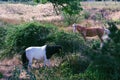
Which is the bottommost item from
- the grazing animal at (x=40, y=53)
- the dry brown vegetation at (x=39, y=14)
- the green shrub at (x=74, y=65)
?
the dry brown vegetation at (x=39, y=14)

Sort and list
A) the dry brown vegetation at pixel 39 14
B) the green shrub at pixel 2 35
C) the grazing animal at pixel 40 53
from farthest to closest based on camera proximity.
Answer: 1. the dry brown vegetation at pixel 39 14
2. the green shrub at pixel 2 35
3. the grazing animal at pixel 40 53

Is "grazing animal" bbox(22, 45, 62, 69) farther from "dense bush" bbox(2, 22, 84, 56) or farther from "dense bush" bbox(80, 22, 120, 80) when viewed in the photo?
"dense bush" bbox(80, 22, 120, 80)

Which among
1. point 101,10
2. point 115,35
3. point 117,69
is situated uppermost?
point 115,35

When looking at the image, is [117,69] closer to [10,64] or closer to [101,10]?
[10,64]

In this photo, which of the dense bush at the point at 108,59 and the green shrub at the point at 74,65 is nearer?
the dense bush at the point at 108,59

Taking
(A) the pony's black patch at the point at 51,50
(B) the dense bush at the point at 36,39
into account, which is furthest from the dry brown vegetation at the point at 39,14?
(A) the pony's black patch at the point at 51,50

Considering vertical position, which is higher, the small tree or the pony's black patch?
the pony's black patch

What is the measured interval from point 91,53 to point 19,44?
16.4 ft

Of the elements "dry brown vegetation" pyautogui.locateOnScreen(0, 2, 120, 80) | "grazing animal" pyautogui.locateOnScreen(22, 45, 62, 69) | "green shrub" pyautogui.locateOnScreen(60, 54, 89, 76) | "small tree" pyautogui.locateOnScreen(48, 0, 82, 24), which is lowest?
"dry brown vegetation" pyautogui.locateOnScreen(0, 2, 120, 80)

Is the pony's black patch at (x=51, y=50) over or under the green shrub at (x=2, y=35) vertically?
over

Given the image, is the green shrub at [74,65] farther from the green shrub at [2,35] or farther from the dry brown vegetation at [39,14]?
the dry brown vegetation at [39,14]

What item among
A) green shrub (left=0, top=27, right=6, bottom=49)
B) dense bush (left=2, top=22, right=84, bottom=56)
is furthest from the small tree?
dense bush (left=2, top=22, right=84, bottom=56)

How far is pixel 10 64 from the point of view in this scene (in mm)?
12578

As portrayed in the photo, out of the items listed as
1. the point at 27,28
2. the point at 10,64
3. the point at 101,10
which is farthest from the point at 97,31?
the point at 101,10
